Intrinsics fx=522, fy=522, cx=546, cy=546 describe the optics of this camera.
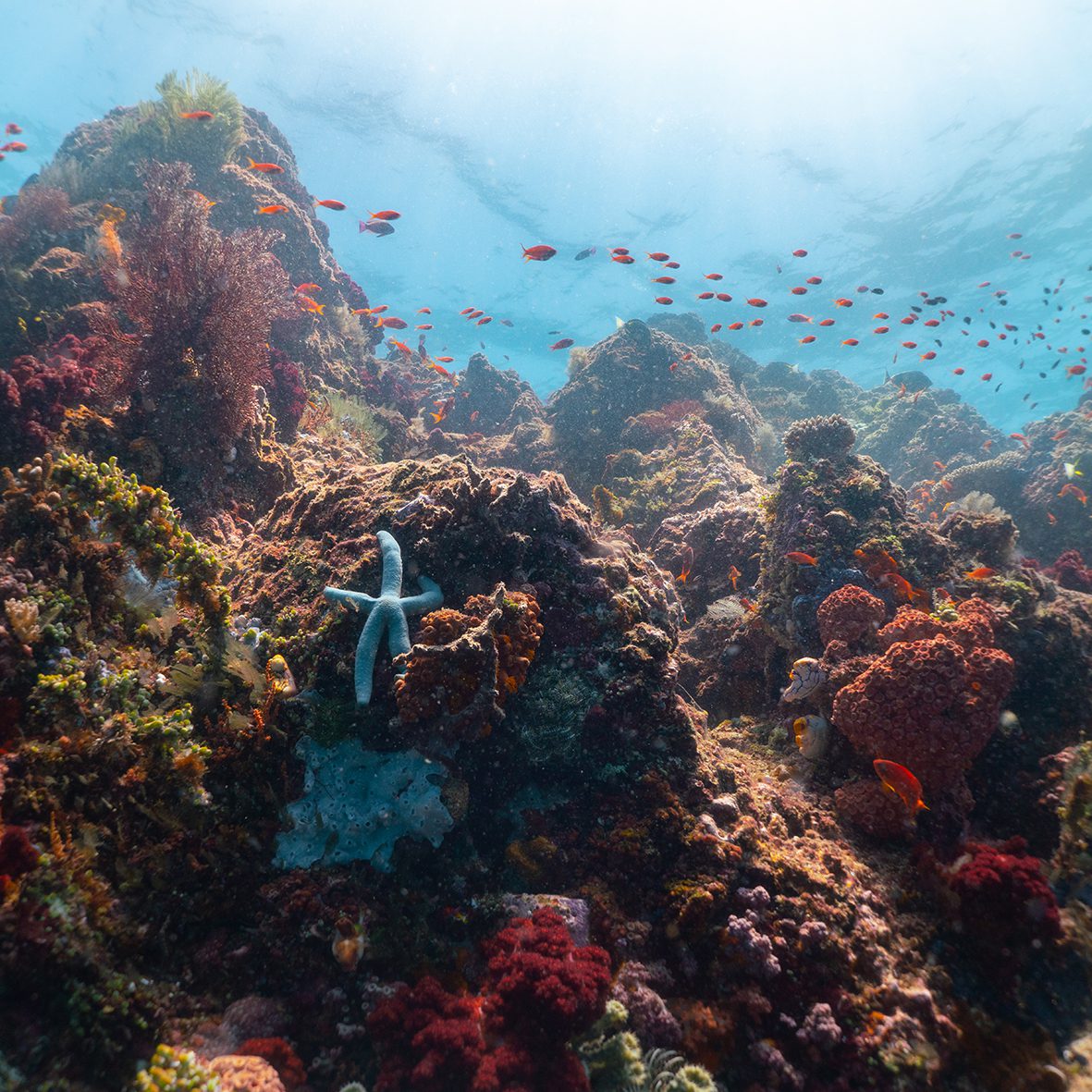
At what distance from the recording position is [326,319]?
55.0ft

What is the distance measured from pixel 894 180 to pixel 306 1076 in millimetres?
43564

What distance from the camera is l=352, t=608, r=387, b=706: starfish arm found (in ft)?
11.9

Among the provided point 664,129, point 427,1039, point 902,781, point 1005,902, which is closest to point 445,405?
point 902,781

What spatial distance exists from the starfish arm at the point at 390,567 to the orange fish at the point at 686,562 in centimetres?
532

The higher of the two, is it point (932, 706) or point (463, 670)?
point (932, 706)

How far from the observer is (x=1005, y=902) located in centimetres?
319

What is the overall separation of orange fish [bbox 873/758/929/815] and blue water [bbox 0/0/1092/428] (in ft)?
127

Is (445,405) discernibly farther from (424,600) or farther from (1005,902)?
(1005,902)

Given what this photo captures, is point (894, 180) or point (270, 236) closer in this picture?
point (270, 236)

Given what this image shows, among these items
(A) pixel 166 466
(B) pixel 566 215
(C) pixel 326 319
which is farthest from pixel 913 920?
(B) pixel 566 215

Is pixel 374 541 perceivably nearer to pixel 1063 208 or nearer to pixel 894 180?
pixel 894 180

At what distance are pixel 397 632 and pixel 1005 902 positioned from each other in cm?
424

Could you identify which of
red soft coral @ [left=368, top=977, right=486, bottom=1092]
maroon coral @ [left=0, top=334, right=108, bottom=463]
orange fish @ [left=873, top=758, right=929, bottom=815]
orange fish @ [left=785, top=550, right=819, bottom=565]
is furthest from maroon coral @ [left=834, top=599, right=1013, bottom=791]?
maroon coral @ [left=0, top=334, right=108, bottom=463]

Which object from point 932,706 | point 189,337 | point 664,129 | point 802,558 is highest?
point 664,129
